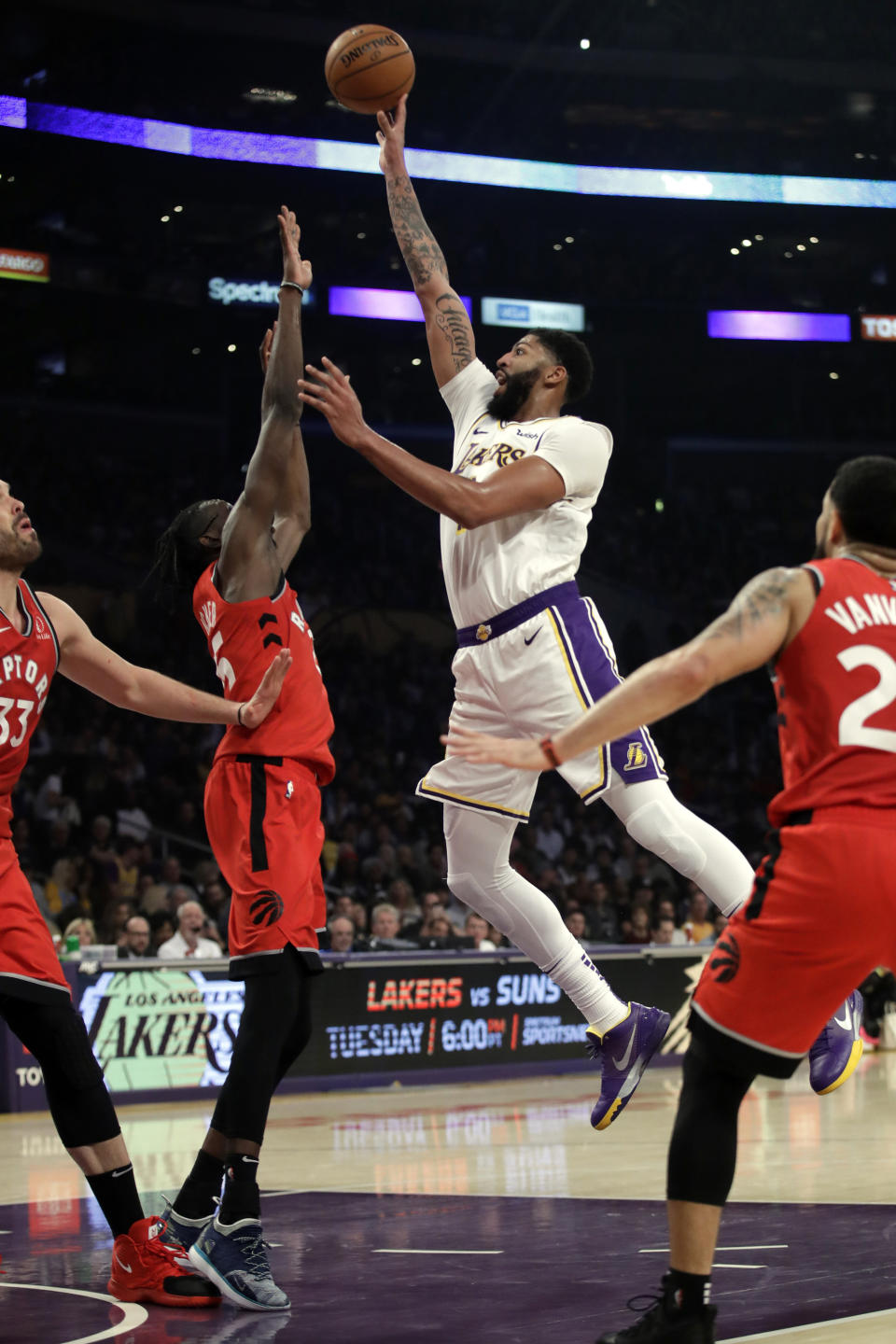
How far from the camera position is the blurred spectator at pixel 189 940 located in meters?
12.4

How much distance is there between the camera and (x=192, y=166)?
2378 cm

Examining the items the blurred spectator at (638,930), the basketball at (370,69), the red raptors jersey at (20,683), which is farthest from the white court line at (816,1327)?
the blurred spectator at (638,930)

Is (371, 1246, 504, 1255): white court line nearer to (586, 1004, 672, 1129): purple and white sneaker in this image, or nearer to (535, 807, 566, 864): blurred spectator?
(586, 1004, 672, 1129): purple and white sneaker

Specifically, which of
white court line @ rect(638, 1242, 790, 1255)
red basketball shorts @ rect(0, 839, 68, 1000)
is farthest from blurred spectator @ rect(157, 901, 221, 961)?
red basketball shorts @ rect(0, 839, 68, 1000)

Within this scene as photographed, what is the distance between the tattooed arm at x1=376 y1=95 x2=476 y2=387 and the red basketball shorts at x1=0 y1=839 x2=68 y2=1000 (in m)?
2.65

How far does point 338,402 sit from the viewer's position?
476cm

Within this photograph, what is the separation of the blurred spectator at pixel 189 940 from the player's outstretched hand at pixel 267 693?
7.72 meters

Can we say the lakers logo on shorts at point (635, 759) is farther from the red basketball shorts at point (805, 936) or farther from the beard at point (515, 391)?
the red basketball shorts at point (805, 936)

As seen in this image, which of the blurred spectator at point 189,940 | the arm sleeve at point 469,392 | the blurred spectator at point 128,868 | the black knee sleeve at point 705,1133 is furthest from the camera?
the blurred spectator at point 128,868

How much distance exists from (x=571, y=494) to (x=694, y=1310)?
9.56 feet

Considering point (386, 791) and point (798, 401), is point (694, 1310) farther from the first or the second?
point (798, 401)

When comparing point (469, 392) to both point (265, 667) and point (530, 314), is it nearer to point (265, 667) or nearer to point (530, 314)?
point (265, 667)

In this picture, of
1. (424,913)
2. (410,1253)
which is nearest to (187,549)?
(410,1253)

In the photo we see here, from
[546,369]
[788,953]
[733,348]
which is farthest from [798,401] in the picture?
[788,953]
